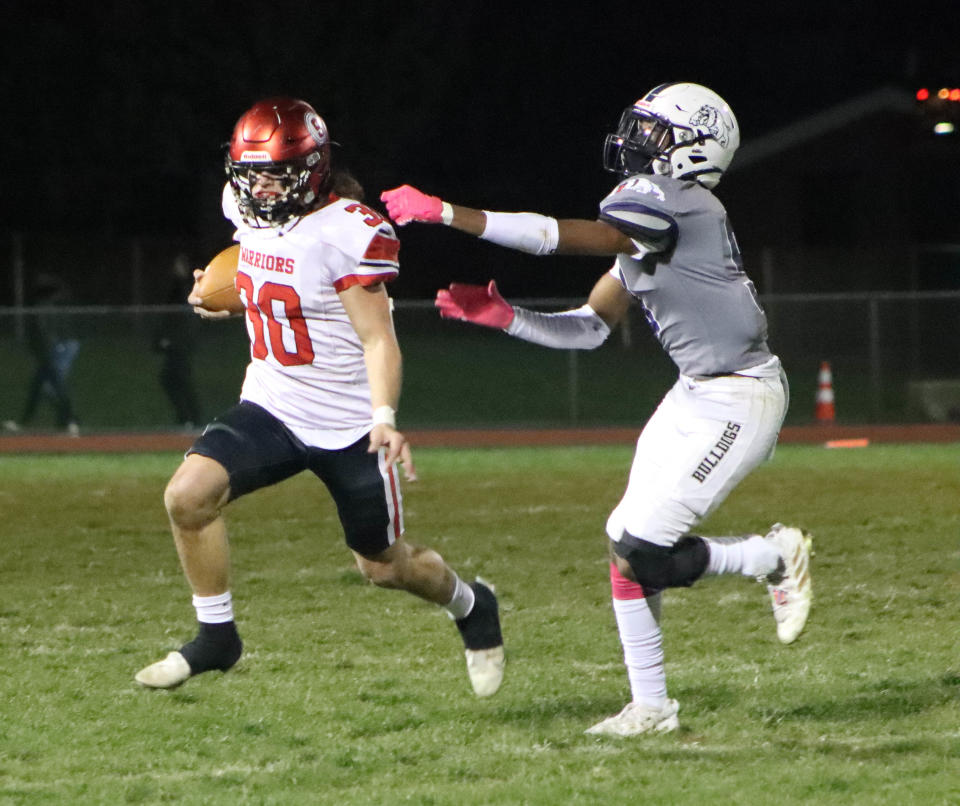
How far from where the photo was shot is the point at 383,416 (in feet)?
16.1

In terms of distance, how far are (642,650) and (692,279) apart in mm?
1136

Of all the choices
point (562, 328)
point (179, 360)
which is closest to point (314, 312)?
point (562, 328)

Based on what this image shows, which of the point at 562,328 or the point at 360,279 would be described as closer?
the point at 360,279

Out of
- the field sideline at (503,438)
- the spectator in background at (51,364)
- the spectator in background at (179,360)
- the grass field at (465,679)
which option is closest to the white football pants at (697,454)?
the grass field at (465,679)

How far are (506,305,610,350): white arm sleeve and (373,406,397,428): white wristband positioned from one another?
0.58m

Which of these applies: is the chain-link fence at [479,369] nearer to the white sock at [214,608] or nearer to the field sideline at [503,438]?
the field sideline at [503,438]

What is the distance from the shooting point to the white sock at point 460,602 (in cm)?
563

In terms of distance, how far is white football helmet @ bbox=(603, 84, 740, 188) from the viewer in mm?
5031

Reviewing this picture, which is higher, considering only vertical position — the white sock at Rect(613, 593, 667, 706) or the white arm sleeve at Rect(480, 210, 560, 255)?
the white arm sleeve at Rect(480, 210, 560, 255)

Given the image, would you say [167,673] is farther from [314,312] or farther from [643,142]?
[643,142]

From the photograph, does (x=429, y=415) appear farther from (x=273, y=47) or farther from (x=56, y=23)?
(x=56, y=23)

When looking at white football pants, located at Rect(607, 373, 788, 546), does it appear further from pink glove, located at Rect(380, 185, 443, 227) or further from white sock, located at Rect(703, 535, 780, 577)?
pink glove, located at Rect(380, 185, 443, 227)

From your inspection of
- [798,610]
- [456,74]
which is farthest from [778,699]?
[456,74]

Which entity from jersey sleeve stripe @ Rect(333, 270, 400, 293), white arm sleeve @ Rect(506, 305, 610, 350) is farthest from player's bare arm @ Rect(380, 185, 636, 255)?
white arm sleeve @ Rect(506, 305, 610, 350)
